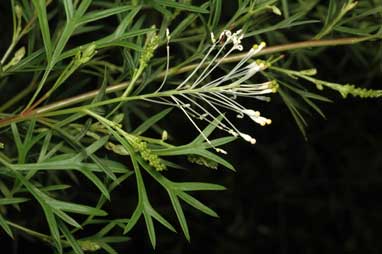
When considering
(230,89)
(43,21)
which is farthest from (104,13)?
(230,89)

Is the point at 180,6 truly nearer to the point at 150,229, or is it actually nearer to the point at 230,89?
the point at 230,89

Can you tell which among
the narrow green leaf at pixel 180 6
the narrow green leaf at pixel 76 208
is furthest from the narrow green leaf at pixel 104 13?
the narrow green leaf at pixel 76 208

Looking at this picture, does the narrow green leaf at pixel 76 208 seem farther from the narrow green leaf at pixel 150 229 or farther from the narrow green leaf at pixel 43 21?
the narrow green leaf at pixel 43 21

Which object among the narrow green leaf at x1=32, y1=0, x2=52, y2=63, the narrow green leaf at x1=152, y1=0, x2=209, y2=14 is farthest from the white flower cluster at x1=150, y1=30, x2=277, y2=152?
the narrow green leaf at x1=32, y1=0, x2=52, y2=63

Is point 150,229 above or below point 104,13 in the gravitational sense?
below

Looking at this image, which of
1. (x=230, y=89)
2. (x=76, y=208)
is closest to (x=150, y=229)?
(x=76, y=208)

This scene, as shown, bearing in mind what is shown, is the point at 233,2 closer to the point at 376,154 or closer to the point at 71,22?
the point at 376,154

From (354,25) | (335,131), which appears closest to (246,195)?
(335,131)

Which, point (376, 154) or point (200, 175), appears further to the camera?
point (376, 154)

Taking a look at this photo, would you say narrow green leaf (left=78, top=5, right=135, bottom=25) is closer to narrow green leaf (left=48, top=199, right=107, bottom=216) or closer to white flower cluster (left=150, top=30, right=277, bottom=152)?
white flower cluster (left=150, top=30, right=277, bottom=152)

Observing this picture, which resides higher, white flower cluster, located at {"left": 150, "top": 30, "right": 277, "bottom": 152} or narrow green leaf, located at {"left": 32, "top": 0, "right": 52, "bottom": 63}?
narrow green leaf, located at {"left": 32, "top": 0, "right": 52, "bottom": 63}

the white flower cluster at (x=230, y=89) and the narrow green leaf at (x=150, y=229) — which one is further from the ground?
the white flower cluster at (x=230, y=89)
